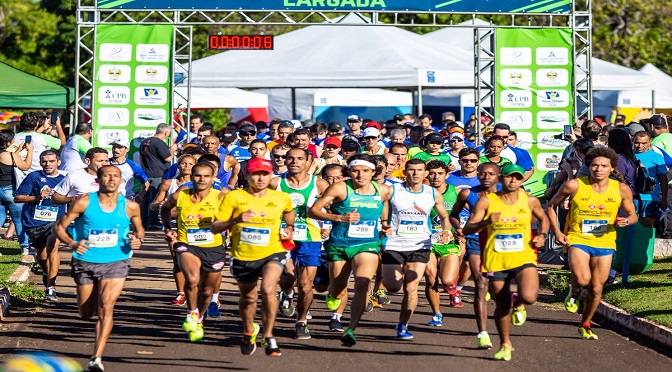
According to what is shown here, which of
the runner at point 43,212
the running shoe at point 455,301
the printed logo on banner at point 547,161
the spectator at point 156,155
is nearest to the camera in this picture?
the running shoe at point 455,301

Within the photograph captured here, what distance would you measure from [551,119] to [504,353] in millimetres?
12189

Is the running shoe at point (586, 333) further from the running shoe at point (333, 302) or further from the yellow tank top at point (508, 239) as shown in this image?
the running shoe at point (333, 302)

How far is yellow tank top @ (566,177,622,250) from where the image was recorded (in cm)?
1120

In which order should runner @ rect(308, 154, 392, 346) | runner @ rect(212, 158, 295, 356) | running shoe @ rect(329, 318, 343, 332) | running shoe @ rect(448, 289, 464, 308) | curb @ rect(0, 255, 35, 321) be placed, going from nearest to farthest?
1. runner @ rect(212, 158, 295, 356)
2. runner @ rect(308, 154, 392, 346)
3. running shoe @ rect(329, 318, 343, 332)
4. curb @ rect(0, 255, 35, 321)
5. running shoe @ rect(448, 289, 464, 308)

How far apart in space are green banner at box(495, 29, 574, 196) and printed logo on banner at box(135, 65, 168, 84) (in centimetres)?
581

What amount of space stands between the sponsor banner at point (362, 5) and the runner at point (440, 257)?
934 cm

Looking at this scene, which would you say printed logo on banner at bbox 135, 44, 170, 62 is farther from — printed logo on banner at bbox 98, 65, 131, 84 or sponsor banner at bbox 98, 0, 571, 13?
sponsor banner at bbox 98, 0, 571, 13

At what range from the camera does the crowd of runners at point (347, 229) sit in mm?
10031

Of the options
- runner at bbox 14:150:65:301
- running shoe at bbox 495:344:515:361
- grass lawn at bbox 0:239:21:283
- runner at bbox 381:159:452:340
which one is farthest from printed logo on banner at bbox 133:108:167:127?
running shoe at bbox 495:344:515:361

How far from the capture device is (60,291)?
49.0ft

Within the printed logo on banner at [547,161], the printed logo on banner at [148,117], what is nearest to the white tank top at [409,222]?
the printed logo on banner at [547,161]

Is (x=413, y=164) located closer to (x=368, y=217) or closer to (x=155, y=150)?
(x=368, y=217)

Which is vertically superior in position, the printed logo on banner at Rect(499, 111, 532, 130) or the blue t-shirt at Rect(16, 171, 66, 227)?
the printed logo on banner at Rect(499, 111, 532, 130)

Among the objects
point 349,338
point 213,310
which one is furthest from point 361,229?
point 213,310
